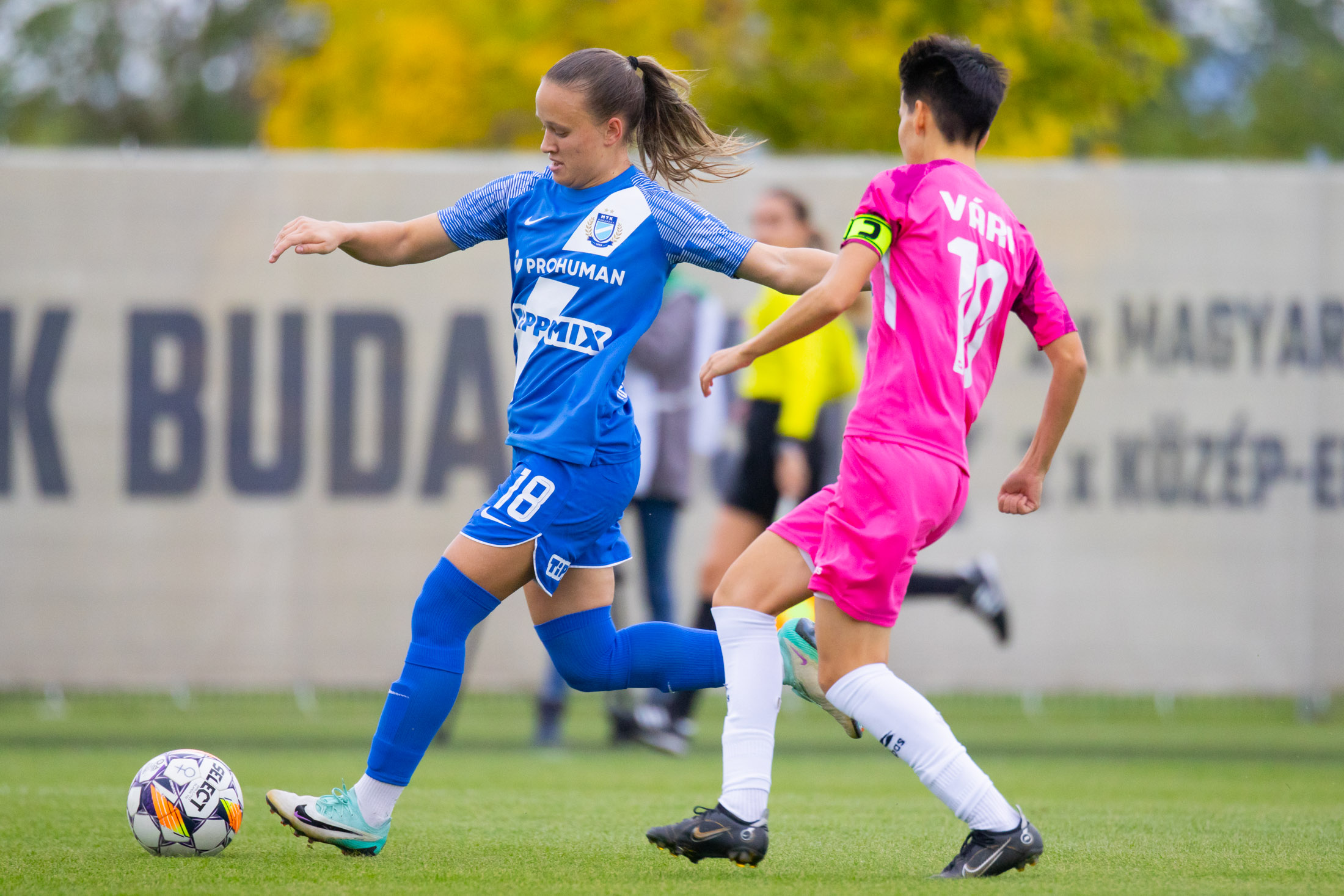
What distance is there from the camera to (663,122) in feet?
14.0

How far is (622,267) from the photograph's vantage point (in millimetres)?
3977

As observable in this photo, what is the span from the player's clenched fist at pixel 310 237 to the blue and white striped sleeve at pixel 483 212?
31cm

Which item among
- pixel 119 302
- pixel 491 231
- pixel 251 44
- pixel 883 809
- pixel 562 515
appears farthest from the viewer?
pixel 251 44

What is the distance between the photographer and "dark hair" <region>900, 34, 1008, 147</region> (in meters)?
3.72

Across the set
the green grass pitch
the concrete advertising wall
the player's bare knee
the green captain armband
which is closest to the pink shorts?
the player's bare knee

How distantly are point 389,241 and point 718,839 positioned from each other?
1809 mm

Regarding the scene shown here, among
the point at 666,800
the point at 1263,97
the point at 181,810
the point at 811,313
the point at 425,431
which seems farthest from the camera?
the point at 1263,97

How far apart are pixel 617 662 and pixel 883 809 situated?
5.24 ft

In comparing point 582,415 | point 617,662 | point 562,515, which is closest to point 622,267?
point 582,415

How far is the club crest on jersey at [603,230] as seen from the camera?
13.0 ft

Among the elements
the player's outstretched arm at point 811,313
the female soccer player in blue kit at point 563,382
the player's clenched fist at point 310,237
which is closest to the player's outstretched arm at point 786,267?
the female soccer player in blue kit at point 563,382

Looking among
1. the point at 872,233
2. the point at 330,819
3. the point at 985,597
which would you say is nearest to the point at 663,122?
the point at 872,233

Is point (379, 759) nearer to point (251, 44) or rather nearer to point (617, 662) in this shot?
point (617, 662)

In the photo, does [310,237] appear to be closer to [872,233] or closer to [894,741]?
[872,233]
